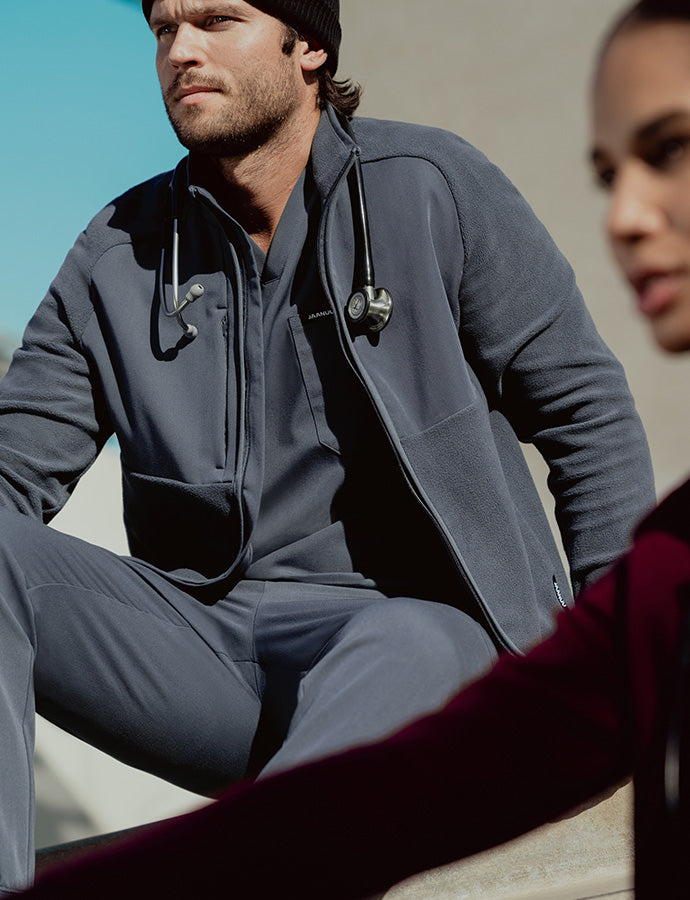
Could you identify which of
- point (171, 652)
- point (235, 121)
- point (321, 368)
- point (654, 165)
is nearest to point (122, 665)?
point (171, 652)

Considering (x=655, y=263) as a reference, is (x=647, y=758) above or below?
below

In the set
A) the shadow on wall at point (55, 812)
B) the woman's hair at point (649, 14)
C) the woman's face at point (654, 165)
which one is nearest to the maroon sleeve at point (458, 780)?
the woman's face at point (654, 165)

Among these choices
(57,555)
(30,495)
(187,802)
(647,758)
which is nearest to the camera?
(647,758)

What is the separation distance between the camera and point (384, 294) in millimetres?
1429

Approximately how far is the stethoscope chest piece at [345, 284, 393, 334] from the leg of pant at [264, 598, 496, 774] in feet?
1.27

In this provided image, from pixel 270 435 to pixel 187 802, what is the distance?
11.3ft

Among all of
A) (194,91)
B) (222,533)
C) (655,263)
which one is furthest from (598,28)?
(655,263)

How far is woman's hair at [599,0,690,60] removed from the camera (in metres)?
0.56

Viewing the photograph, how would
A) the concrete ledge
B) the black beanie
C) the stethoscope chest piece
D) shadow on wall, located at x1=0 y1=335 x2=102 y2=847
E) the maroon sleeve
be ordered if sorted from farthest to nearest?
shadow on wall, located at x1=0 y1=335 x2=102 y2=847 < the black beanie < the stethoscope chest piece < the concrete ledge < the maroon sleeve

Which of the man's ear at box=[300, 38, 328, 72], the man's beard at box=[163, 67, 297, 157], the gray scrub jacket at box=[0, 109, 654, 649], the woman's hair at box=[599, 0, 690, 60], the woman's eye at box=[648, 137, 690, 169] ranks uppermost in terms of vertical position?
the woman's hair at box=[599, 0, 690, 60]

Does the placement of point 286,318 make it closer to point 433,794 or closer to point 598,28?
point 433,794

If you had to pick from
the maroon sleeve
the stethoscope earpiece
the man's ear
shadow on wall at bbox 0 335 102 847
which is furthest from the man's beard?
shadow on wall at bbox 0 335 102 847

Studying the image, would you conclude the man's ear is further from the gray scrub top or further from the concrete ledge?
the concrete ledge

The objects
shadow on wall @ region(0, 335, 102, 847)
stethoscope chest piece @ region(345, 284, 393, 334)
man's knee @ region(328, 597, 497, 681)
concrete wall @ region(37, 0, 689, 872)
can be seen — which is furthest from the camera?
concrete wall @ region(37, 0, 689, 872)
